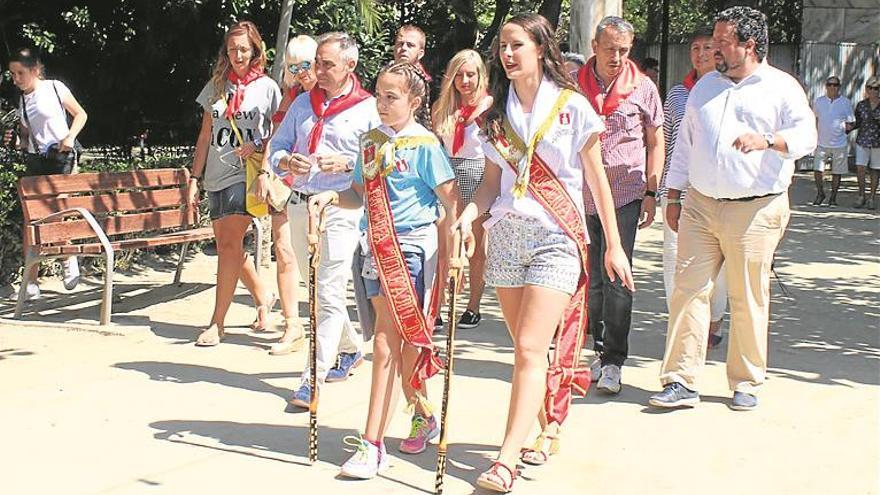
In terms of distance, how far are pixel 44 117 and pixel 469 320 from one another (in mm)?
3829

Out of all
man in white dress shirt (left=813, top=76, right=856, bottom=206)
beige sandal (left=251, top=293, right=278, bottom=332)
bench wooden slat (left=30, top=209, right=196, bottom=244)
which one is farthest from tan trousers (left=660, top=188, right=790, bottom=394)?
man in white dress shirt (left=813, top=76, right=856, bottom=206)

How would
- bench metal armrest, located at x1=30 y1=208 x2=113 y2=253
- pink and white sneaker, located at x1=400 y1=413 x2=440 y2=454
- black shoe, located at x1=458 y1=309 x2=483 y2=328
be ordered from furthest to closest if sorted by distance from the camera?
black shoe, located at x1=458 y1=309 x2=483 y2=328
bench metal armrest, located at x1=30 y1=208 x2=113 y2=253
pink and white sneaker, located at x1=400 y1=413 x2=440 y2=454

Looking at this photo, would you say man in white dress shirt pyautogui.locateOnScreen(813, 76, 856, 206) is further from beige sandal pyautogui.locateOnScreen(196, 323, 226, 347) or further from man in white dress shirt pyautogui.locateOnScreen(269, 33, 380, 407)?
man in white dress shirt pyautogui.locateOnScreen(269, 33, 380, 407)

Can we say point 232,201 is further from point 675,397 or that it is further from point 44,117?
point 675,397

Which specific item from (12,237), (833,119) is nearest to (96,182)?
(12,237)

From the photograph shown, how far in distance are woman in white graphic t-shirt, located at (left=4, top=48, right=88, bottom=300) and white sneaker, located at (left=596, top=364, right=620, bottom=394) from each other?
5.15 m

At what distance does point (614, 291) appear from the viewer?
21.7 feet

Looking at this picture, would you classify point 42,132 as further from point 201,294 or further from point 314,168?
point 314,168

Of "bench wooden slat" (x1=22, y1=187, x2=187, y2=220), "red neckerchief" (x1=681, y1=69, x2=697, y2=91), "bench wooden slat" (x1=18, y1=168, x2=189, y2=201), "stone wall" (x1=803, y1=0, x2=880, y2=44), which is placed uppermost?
"stone wall" (x1=803, y1=0, x2=880, y2=44)

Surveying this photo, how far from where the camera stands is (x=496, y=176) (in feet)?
17.3

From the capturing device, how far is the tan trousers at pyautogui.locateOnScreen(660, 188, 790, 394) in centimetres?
616

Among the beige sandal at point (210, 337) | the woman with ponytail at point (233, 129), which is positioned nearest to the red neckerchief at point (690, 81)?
the woman with ponytail at point (233, 129)

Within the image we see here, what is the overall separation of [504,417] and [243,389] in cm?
148

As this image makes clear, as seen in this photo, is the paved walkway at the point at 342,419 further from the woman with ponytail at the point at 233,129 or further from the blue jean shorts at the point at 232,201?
the blue jean shorts at the point at 232,201
